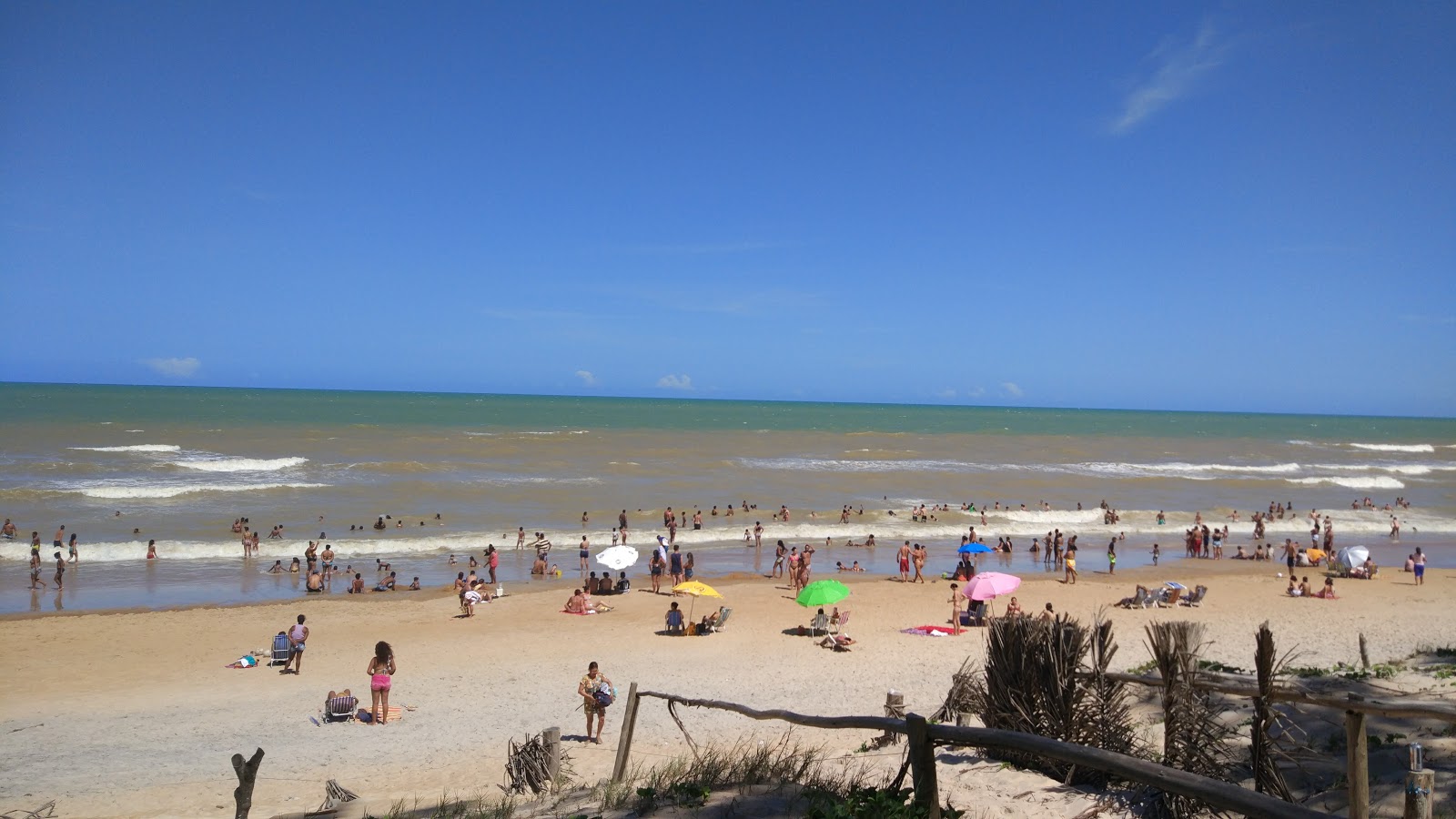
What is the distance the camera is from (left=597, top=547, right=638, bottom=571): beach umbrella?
21422 mm

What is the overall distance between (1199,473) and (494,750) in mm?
56113

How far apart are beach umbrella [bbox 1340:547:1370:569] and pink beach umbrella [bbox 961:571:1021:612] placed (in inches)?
548

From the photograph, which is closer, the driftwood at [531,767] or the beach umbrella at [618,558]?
the driftwood at [531,767]

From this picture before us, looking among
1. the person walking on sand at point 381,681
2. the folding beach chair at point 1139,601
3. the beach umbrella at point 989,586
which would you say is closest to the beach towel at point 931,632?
the beach umbrella at point 989,586

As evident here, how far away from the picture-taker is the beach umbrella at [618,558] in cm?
2142

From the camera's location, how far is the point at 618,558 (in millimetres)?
21719

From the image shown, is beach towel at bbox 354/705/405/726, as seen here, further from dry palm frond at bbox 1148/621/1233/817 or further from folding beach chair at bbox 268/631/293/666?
dry palm frond at bbox 1148/621/1233/817

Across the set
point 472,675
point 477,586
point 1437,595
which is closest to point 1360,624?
point 1437,595

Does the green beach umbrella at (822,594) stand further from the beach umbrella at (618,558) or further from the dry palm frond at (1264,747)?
the dry palm frond at (1264,747)

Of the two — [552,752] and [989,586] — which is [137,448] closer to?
[989,586]

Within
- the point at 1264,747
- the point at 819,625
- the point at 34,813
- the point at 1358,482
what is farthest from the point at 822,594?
the point at 1358,482

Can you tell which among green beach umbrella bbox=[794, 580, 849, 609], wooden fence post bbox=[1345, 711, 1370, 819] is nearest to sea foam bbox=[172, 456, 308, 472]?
green beach umbrella bbox=[794, 580, 849, 609]

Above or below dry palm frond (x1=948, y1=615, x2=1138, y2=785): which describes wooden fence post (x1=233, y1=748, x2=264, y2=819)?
below

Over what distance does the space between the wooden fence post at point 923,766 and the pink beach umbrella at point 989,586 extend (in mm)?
12982
